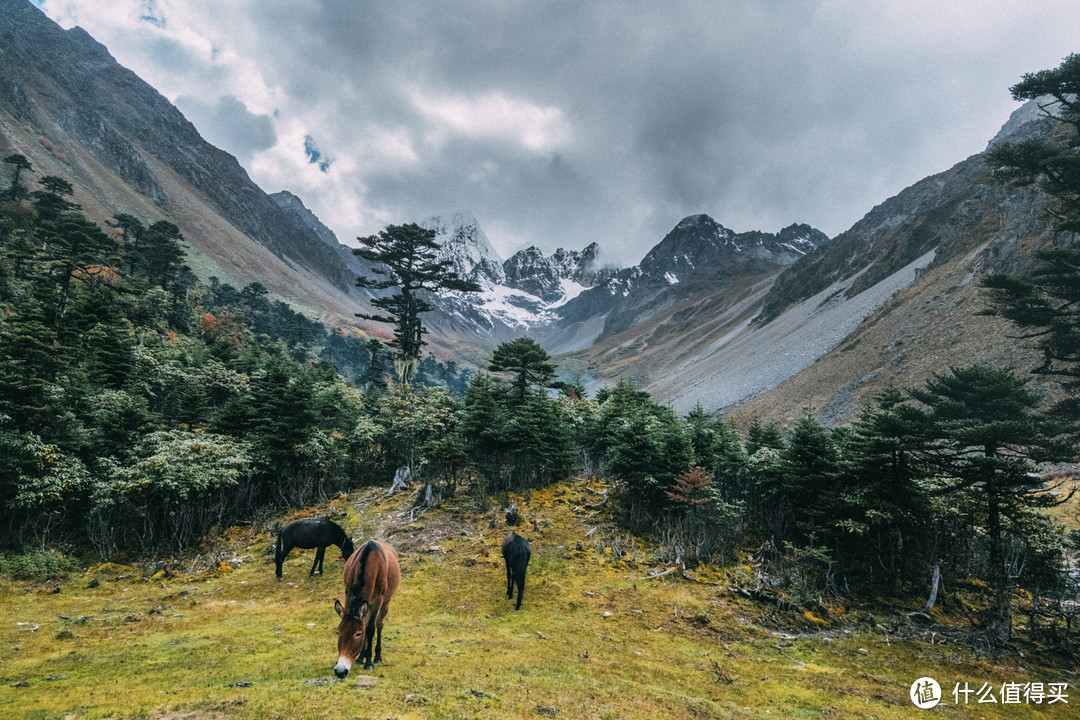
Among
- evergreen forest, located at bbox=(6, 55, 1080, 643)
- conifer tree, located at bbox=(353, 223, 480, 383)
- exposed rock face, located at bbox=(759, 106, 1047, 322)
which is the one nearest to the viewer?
evergreen forest, located at bbox=(6, 55, 1080, 643)

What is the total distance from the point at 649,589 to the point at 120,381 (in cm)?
2347

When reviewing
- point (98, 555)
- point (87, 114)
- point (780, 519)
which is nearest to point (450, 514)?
point (98, 555)

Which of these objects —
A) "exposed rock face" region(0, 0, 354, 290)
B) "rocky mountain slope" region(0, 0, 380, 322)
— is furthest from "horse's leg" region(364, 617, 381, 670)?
"exposed rock face" region(0, 0, 354, 290)

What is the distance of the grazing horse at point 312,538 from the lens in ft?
43.8

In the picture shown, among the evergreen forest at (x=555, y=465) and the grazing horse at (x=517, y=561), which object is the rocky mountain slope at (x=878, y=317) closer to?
the evergreen forest at (x=555, y=465)

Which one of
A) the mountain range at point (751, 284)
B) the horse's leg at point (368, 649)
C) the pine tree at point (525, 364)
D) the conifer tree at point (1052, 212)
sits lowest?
the horse's leg at point (368, 649)

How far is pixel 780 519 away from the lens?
16.3 m

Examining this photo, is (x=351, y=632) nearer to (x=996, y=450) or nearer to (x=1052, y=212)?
(x=996, y=450)

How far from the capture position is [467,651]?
8805 millimetres

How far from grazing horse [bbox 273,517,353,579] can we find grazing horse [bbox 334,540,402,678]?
635 cm

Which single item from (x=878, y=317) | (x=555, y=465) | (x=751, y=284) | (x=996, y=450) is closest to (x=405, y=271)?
(x=555, y=465)

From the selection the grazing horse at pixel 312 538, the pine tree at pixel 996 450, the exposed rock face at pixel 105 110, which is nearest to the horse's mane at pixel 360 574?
the grazing horse at pixel 312 538

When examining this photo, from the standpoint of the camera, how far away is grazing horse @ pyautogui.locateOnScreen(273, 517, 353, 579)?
43.8 feet

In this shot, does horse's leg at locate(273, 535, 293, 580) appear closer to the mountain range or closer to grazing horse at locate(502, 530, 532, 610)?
grazing horse at locate(502, 530, 532, 610)
